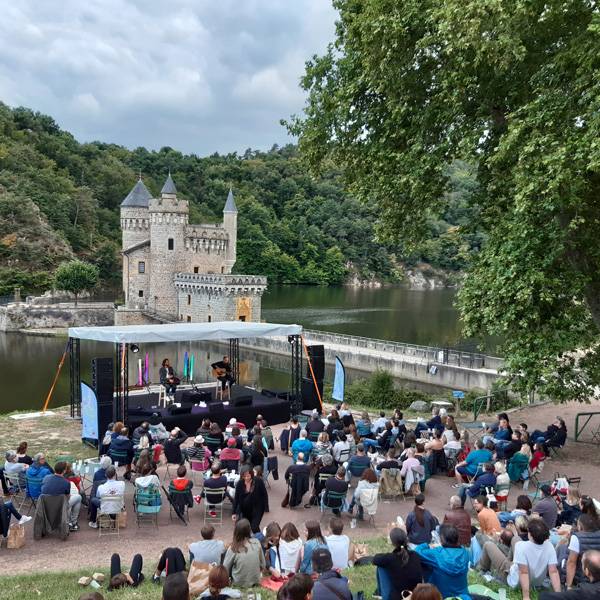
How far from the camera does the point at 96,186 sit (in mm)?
83938

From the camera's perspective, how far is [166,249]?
50.1 meters

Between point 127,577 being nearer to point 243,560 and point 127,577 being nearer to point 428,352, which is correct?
point 243,560

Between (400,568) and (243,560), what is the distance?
1856 millimetres

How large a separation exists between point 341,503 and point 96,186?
8379cm

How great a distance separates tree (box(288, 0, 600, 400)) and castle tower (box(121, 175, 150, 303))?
38506 mm

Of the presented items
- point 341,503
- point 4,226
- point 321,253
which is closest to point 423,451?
point 341,503

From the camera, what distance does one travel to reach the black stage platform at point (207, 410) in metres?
14.4

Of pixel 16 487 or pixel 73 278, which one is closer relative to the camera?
pixel 16 487

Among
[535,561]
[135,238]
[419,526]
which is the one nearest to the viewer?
[535,561]

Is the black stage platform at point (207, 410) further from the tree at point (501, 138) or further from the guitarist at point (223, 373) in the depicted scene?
the tree at point (501, 138)

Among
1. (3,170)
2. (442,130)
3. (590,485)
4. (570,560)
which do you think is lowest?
(590,485)

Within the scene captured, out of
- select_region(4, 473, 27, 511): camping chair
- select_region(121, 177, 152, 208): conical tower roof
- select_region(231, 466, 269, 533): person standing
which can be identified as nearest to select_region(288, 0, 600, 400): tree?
select_region(231, 466, 269, 533): person standing

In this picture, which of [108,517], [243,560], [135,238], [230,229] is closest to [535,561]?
[243,560]

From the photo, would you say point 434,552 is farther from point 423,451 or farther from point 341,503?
point 423,451
